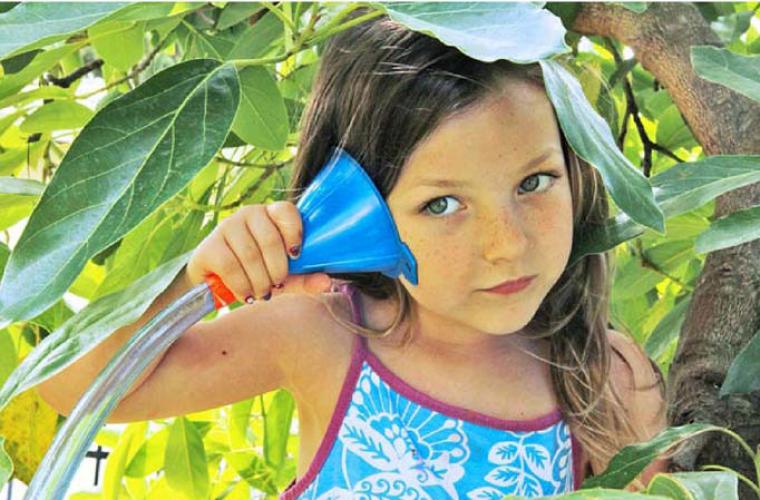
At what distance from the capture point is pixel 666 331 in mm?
1074

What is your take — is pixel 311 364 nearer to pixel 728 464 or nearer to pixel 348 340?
pixel 348 340

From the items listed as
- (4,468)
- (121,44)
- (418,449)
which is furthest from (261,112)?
(4,468)

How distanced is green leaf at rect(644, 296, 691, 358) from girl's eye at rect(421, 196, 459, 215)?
34 cm

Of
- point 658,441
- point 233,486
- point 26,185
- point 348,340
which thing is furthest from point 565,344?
point 233,486

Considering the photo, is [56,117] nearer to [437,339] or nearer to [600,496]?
[437,339]

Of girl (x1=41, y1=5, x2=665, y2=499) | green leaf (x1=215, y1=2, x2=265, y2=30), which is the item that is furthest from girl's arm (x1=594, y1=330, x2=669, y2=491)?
green leaf (x1=215, y1=2, x2=265, y2=30)

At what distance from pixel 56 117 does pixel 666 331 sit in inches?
18.6

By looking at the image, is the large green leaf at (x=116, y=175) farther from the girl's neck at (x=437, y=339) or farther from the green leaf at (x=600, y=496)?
the girl's neck at (x=437, y=339)

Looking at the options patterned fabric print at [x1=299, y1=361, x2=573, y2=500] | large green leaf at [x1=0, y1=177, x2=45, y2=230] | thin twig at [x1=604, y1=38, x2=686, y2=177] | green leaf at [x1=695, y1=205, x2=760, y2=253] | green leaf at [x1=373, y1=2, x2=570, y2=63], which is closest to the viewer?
green leaf at [x1=373, y1=2, x2=570, y2=63]

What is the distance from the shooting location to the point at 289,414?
3.58 feet

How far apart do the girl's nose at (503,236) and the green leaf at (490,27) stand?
21 centimetres

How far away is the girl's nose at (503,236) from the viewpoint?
77 centimetres

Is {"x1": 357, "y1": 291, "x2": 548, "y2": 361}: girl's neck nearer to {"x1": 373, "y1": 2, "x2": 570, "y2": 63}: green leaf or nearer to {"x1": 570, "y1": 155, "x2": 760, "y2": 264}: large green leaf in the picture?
{"x1": 570, "y1": 155, "x2": 760, "y2": 264}: large green leaf

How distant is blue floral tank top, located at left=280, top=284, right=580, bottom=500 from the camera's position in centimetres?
93
